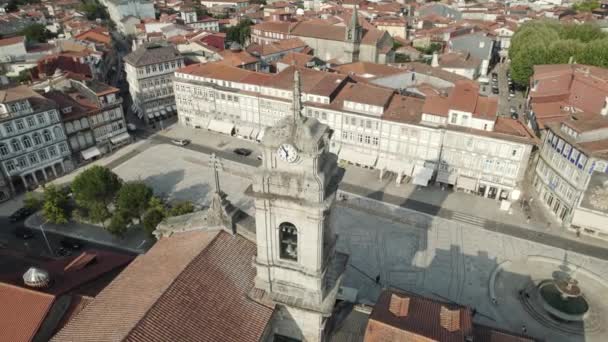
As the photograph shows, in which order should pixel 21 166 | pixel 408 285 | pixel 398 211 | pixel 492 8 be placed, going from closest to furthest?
Answer: pixel 408 285 → pixel 398 211 → pixel 21 166 → pixel 492 8

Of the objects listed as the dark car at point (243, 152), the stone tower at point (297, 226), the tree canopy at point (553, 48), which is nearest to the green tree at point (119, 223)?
the dark car at point (243, 152)

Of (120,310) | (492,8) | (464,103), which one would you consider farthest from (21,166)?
(492,8)

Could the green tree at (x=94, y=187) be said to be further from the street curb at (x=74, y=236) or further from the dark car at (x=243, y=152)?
the dark car at (x=243, y=152)

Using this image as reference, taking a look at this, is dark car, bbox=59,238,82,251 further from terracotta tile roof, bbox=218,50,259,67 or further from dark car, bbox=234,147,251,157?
terracotta tile roof, bbox=218,50,259,67

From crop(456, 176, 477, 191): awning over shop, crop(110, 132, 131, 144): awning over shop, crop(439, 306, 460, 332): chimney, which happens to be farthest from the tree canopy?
crop(110, 132, 131, 144): awning over shop

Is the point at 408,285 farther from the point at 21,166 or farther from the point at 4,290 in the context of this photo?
the point at 21,166

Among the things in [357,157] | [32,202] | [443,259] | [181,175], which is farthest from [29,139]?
[443,259]
